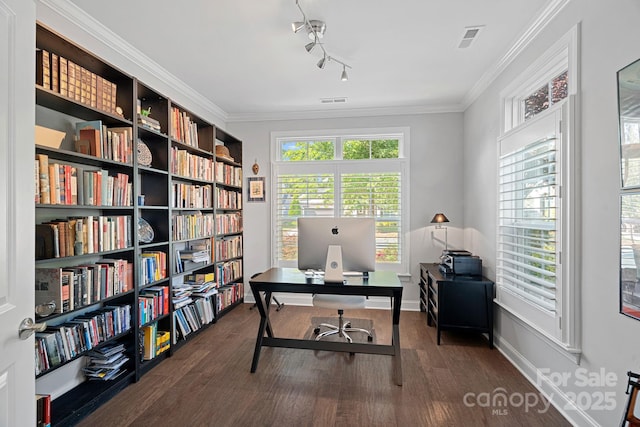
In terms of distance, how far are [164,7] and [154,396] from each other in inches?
110

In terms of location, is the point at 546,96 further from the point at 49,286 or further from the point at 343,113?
the point at 49,286

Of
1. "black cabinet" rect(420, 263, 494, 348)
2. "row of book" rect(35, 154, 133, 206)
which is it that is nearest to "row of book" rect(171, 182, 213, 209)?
"row of book" rect(35, 154, 133, 206)

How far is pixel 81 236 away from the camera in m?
2.10

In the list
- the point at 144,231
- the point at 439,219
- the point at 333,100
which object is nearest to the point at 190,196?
the point at 144,231

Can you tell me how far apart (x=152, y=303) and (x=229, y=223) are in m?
1.74

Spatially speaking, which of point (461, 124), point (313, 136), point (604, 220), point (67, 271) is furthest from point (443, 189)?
point (67, 271)

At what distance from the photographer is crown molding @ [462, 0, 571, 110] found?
7.16 ft

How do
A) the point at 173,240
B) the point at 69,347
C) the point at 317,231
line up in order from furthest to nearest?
1. the point at 173,240
2. the point at 317,231
3. the point at 69,347

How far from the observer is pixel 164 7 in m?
2.26

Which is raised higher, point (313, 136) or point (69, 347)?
point (313, 136)

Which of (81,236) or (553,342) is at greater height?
(81,236)

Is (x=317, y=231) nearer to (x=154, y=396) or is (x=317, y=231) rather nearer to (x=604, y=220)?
(x=154, y=396)

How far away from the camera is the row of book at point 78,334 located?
6.22 ft

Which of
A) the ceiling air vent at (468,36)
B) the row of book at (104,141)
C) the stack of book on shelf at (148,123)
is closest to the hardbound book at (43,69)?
the row of book at (104,141)
